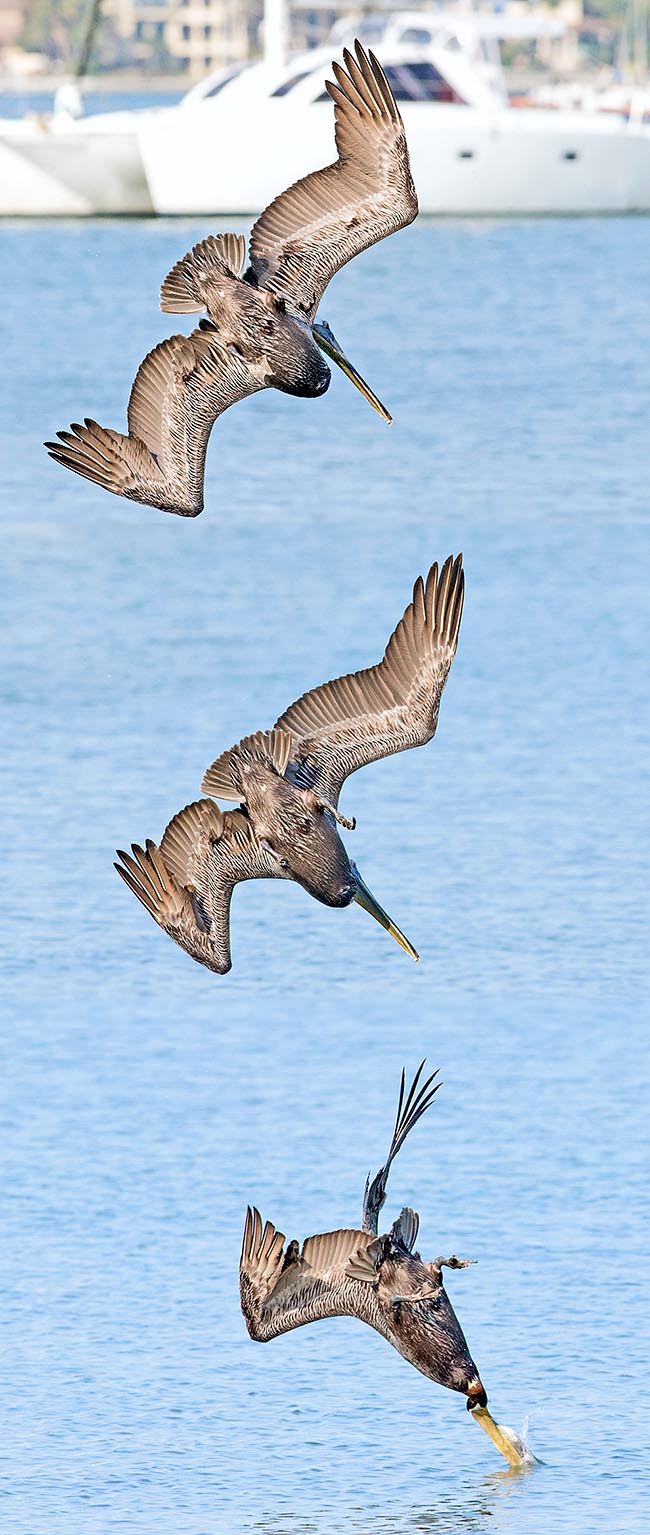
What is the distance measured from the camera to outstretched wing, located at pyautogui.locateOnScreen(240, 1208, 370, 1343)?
1833cm

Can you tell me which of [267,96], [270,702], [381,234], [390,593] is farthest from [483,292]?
[381,234]

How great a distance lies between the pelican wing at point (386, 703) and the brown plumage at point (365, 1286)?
219cm

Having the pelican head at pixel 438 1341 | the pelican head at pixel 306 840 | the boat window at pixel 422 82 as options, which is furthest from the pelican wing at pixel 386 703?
the boat window at pixel 422 82

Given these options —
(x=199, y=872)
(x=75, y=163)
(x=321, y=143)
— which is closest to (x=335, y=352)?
(x=199, y=872)

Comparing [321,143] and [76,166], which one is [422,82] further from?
[321,143]

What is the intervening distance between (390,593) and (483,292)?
2571 inches

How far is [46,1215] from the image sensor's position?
106 feet

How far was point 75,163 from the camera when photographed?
420 ft

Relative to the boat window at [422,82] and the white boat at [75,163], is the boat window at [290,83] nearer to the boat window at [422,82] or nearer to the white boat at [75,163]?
the white boat at [75,163]

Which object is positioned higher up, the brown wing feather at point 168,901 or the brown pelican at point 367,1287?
the brown wing feather at point 168,901

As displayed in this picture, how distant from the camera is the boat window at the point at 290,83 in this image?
360 feet

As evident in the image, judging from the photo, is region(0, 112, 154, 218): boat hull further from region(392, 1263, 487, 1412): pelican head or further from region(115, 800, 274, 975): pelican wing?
region(115, 800, 274, 975): pelican wing

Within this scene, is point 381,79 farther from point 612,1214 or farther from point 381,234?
point 612,1214

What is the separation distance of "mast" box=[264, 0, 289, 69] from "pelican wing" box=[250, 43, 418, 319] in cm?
7998
